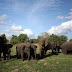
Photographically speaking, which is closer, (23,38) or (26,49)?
(26,49)

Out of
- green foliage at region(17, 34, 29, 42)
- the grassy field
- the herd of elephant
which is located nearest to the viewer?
the grassy field

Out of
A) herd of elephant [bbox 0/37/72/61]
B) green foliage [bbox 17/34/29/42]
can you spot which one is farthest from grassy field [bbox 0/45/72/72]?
green foliage [bbox 17/34/29/42]

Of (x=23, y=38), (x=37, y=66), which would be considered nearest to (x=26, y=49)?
(x=37, y=66)

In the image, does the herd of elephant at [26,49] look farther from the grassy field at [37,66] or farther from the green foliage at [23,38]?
the green foliage at [23,38]

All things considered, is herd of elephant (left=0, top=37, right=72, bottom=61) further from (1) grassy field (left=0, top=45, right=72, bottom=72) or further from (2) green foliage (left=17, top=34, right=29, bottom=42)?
(2) green foliage (left=17, top=34, right=29, bottom=42)

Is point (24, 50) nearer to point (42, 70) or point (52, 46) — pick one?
point (42, 70)

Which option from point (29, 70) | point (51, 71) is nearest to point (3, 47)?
point (29, 70)

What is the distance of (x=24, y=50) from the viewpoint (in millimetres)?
14078

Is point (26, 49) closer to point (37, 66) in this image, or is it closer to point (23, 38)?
point (37, 66)

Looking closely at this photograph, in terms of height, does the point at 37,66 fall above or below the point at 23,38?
below

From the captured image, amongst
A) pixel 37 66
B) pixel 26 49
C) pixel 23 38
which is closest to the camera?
pixel 37 66

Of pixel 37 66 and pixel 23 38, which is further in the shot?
pixel 23 38

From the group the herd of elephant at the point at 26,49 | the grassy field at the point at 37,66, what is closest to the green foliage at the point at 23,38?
the herd of elephant at the point at 26,49

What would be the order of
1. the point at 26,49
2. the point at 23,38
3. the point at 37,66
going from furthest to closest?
1. the point at 23,38
2. the point at 26,49
3. the point at 37,66
